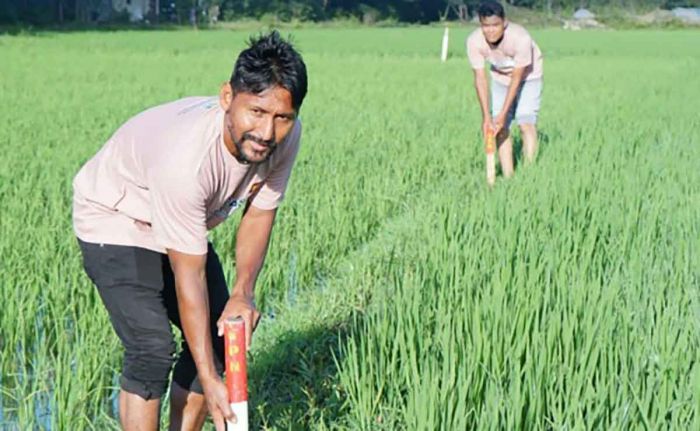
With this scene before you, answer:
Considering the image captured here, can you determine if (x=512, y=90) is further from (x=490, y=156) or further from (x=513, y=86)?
(x=490, y=156)

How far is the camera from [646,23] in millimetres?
47562

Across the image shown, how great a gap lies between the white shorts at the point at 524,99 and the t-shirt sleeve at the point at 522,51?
1.03 ft

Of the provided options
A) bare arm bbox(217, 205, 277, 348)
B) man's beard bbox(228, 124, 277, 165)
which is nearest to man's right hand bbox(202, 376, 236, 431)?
bare arm bbox(217, 205, 277, 348)

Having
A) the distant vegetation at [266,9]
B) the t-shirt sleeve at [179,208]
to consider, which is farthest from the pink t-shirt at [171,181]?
the distant vegetation at [266,9]

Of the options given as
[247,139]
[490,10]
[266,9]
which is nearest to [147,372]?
[247,139]

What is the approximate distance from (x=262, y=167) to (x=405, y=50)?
72.4ft

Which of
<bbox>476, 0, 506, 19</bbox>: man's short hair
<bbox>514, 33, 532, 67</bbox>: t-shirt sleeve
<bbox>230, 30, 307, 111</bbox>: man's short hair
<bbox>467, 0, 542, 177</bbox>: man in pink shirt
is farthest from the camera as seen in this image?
<bbox>514, 33, 532, 67</bbox>: t-shirt sleeve

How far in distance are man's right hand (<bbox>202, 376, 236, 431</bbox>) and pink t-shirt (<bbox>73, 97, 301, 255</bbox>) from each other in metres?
0.28

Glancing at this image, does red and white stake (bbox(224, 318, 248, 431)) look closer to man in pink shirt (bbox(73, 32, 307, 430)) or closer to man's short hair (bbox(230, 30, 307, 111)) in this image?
man in pink shirt (bbox(73, 32, 307, 430))

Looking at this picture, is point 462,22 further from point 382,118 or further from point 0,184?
point 0,184

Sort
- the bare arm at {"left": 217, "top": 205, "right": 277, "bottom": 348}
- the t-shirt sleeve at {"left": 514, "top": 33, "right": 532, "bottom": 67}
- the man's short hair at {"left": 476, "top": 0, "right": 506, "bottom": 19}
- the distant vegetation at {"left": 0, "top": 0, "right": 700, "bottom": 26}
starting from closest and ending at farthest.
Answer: the bare arm at {"left": 217, "top": 205, "right": 277, "bottom": 348}
the man's short hair at {"left": 476, "top": 0, "right": 506, "bottom": 19}
the t-shirt sleeve at {"left": 514, "top": 33, "right": 532, "bottom": 67}
the distant vegetation at {"left": 0, "top": 0, "right": 700, "bottom": 26}

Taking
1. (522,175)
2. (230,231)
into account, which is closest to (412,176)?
(522,175)

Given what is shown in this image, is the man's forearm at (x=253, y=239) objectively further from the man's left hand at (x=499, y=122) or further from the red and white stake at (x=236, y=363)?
the man's left hand at (x=499, y=122)

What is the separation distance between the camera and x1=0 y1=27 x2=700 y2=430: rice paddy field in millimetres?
2539
